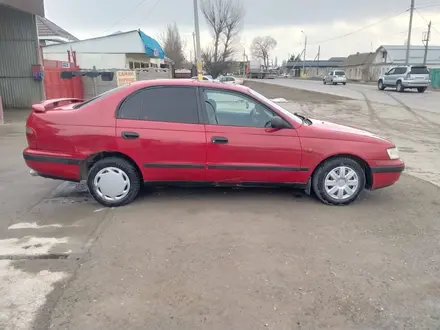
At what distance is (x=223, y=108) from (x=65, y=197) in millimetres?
2525

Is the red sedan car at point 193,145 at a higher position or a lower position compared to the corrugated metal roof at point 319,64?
lower

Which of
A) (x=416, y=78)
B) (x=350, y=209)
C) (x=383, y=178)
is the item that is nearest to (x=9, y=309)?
(x=350, y=209)

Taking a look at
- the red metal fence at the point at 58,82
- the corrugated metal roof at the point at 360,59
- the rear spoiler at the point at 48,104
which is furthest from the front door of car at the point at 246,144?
the corrugated metal roof at the point at 360,59

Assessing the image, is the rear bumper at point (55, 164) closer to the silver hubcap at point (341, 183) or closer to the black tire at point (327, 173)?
the black tire at point (327, 173)

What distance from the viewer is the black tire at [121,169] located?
4.62m

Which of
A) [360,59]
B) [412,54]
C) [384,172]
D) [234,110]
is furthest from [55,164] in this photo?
[360,59]

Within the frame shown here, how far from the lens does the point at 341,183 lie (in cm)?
477

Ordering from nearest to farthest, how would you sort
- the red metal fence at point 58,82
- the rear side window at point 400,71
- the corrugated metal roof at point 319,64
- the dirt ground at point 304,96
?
the red metal fence at point 58,82
the dirt ground at point 304,96
the rear side window at point 400,71
the corrugated metal roof at point 319,64

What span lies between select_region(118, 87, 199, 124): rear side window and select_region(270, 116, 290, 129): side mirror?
95cm

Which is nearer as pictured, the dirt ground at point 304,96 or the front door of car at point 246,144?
the front door of car at point 246,144

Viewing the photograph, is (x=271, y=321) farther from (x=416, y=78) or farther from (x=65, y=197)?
(x=416, y=78)

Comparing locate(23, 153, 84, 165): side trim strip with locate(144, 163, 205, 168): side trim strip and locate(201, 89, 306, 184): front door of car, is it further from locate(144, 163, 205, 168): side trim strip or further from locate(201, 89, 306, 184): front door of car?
locate(201, 89, 306, 184): front door of car

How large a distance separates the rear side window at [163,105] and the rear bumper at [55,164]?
0.85 m

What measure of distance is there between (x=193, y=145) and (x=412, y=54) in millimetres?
74318
